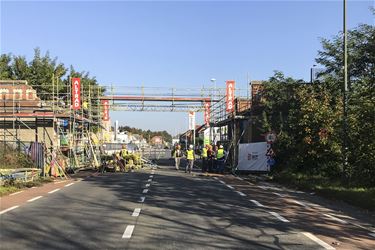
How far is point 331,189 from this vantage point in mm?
17703

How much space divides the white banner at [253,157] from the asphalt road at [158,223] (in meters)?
12.1

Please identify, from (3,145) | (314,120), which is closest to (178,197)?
(314,120)

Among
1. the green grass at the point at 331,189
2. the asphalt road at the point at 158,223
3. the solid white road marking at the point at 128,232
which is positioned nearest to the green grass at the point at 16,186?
the asphalt road at the point at 158,223

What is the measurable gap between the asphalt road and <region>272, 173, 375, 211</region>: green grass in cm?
199

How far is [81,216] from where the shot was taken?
39.1 feet

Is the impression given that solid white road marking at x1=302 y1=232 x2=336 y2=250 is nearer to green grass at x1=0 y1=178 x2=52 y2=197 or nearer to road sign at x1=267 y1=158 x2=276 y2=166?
green grass at x1=0 y1=178 x2=52 y2=197

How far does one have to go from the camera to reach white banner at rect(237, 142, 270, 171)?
2917cm

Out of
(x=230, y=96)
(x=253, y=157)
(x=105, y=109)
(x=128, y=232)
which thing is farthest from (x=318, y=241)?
(x=105, y=109)

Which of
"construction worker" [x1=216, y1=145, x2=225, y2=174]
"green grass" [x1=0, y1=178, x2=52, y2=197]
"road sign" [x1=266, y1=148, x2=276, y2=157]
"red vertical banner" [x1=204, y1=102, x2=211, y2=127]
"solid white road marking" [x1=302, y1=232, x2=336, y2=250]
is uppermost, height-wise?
"red vertical banner" [x1=204, y1=102, x2=211, y2=127]

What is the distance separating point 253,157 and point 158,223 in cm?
1978

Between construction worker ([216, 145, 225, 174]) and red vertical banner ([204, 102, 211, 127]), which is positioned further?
Result: red vertical banner ([204, 102, 211, 127])

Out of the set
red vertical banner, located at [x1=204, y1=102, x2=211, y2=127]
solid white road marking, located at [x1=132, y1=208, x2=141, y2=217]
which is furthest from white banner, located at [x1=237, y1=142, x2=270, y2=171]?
red vertical banner, located at [x1=204, y1=102, x2=211, y2=127]

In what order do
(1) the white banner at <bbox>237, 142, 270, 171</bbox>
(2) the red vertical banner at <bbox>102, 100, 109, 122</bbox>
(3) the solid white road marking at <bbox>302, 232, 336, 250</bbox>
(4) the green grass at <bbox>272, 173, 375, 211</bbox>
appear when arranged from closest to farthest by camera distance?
(3) the solid white road marking at <bbox>302, 232, 336, 250</bbox> < (4) the green grass at <bbox>272, 173, 375, 211</bbox> < (1) the white banner at <bbox>237, 142, 270, 171</bbox> < (2) the red vertical banner at <bbox>102, 100, 109, 122</bbox>

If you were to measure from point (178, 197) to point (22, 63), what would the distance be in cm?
3737
